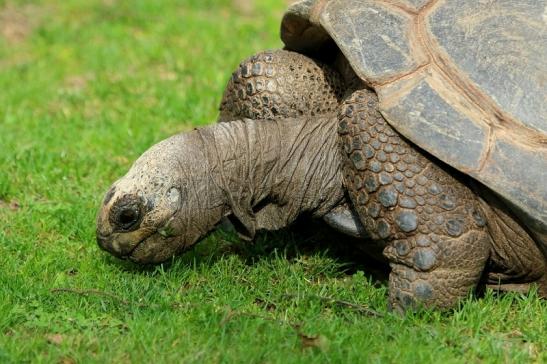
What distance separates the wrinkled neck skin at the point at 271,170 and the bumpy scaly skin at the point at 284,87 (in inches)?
7.1

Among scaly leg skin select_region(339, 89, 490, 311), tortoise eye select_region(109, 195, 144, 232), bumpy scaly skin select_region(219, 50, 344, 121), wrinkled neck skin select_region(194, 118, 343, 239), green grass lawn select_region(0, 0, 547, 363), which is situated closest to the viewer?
green grass lawn select_region(0, 0, 547, 363)

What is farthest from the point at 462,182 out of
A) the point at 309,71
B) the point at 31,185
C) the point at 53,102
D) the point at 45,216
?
the point at 53,102

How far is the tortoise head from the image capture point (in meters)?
4.78

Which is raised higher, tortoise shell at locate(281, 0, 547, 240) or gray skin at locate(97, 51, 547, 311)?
tortoise shell at locate(281, 0, 547, 240)

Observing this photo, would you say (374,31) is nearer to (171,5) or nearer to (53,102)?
(53,102)

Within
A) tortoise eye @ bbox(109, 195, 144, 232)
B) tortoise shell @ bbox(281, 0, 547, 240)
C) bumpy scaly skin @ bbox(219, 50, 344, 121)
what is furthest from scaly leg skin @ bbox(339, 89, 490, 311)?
tortoise eye @ bbox(109, 195, 144, 232)

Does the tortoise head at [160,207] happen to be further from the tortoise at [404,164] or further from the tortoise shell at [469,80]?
the tortoise shell at [469,80]

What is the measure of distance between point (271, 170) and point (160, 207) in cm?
67

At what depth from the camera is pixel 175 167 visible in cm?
482

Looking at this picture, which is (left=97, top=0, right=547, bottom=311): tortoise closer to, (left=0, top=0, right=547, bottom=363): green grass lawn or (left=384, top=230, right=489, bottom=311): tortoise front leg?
(left=384, top=230, right=489, bottom=311): tortoise front leg

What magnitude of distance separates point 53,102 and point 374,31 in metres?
4.18

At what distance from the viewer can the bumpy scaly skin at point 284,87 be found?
527 centimetres

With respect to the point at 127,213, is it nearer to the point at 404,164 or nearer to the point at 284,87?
the point at 284,87

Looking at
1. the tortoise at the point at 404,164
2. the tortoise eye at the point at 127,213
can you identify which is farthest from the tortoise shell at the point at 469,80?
the tortoise eye at the point at 127,213
